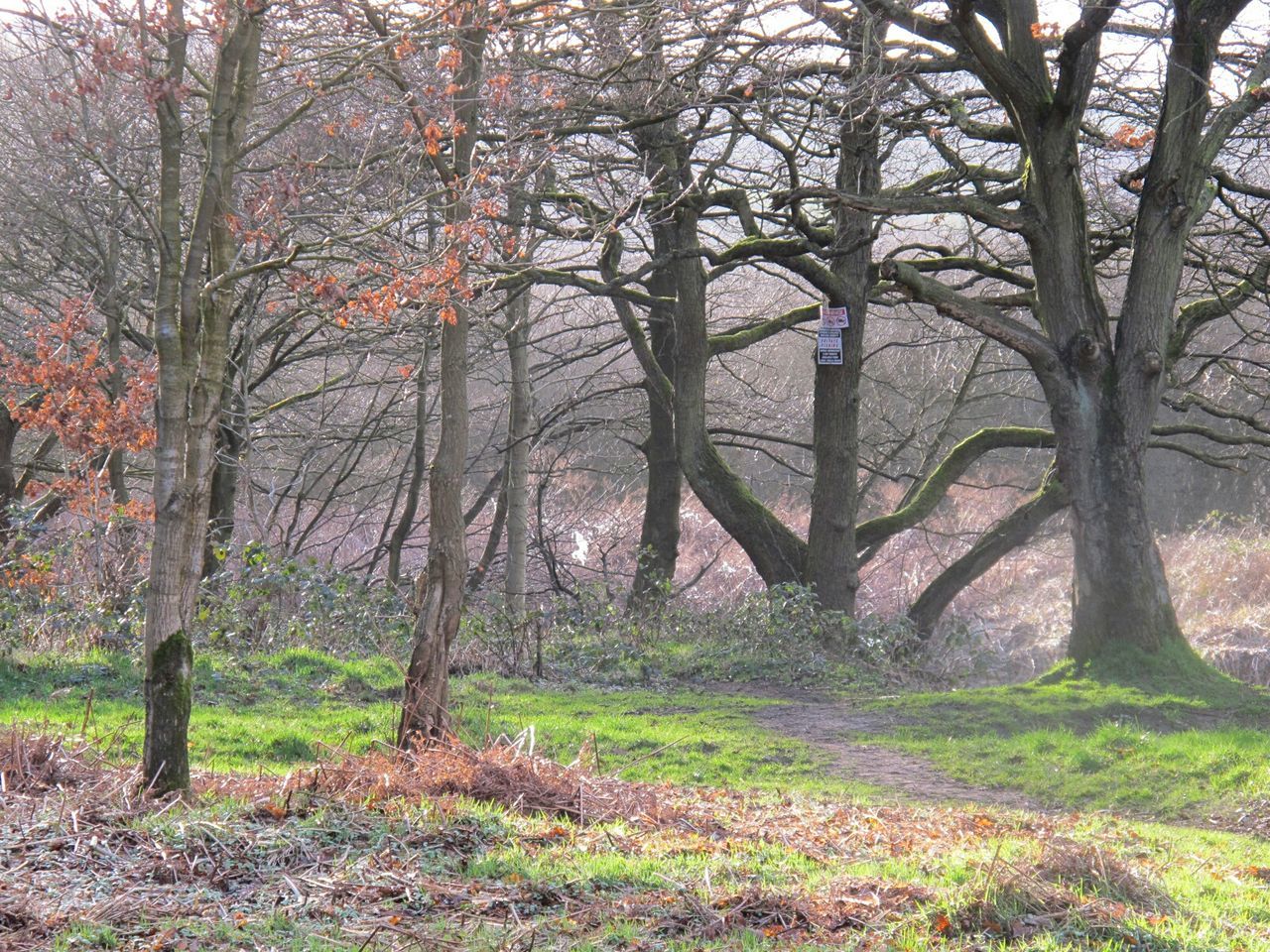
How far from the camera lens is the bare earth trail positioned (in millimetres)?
8430

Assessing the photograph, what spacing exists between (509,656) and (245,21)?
7.76 meters

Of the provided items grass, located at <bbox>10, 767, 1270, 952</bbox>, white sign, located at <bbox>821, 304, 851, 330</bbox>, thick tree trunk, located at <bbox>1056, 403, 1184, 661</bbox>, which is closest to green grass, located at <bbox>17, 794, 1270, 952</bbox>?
grass, located at <bbox>10, 767, 1270, 952</bbox>

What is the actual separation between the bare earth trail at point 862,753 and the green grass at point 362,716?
0.21 m

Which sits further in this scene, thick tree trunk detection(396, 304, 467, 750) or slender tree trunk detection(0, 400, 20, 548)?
slender tree trunk detection(0, 400, 20, 548)

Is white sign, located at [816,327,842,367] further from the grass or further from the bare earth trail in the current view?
the grass

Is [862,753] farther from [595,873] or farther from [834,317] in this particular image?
[834,317]

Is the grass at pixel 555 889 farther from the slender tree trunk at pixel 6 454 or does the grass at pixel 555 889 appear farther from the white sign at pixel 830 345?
the slender tree trunk at pixel 6 454

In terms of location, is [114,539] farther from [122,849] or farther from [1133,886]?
[1133,886]

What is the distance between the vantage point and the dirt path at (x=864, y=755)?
8438mm

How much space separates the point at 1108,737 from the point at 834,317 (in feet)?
19.1

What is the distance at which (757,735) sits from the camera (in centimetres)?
983

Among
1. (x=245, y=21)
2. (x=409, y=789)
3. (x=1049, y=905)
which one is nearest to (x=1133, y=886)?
(x=1049, y=905)

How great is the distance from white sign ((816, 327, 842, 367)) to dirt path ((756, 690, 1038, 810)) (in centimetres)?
405

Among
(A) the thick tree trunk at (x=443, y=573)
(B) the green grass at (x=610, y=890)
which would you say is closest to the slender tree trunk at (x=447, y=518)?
(A) the thick tree trunk at (x=443, y=573)
